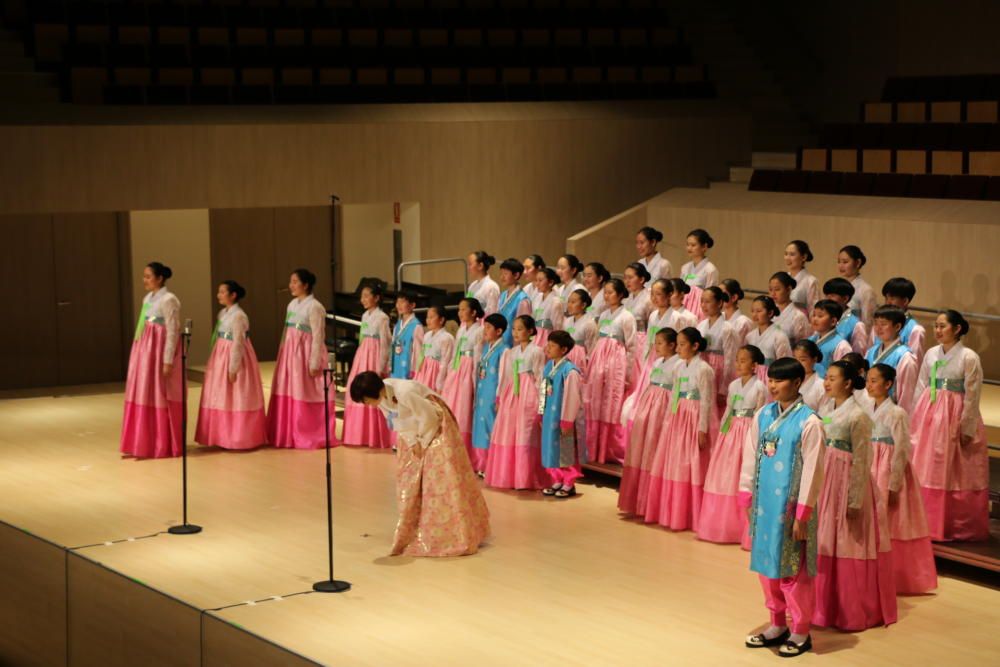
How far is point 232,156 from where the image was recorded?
39.2ft

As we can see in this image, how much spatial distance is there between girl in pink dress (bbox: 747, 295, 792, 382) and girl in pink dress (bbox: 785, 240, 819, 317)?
3.40 feet

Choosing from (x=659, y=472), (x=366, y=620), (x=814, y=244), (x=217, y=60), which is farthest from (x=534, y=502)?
(x=217, y=60)

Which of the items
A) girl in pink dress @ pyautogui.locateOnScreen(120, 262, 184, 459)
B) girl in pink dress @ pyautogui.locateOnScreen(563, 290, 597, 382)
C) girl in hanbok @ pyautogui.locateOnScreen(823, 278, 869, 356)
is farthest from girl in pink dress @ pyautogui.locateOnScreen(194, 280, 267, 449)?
girl in hanbok @ pyautogui.locateOnScreen(823, 278, 869, 356)

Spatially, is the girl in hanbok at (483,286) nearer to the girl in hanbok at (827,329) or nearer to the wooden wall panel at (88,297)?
the girl in hanbok at (827,329)

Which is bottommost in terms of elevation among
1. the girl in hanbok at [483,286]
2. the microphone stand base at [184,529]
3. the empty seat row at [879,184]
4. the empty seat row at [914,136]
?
the microphone stand base at [184,529]

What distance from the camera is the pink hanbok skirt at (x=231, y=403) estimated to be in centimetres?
952

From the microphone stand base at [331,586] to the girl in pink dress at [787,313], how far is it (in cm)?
287

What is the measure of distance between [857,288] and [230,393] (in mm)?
4137

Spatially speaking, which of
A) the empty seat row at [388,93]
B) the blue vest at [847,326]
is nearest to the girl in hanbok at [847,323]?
the blue vest at [847,326]

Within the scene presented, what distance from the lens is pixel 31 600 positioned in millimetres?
7098

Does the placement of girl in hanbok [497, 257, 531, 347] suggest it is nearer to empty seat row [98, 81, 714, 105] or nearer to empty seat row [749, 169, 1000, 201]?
empty seat row [749, 169, 1000, 201]

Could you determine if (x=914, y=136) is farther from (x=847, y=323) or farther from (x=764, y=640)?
(x=764, y=640)

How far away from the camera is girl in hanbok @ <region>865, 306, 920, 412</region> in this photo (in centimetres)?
701

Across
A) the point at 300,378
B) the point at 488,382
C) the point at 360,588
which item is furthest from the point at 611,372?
the point at 360,588
